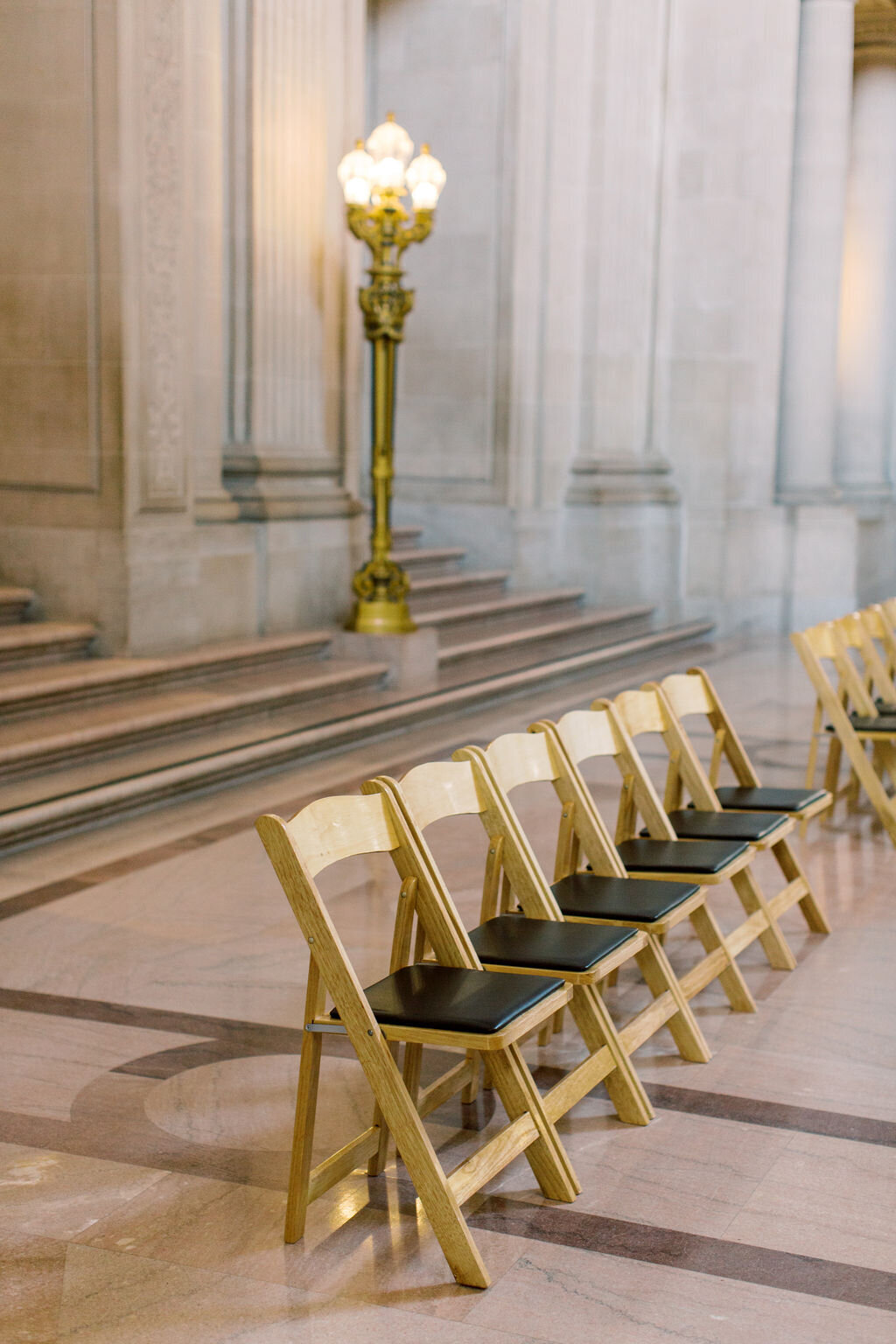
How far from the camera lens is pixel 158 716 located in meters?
7.04

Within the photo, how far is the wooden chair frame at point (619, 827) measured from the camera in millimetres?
3900

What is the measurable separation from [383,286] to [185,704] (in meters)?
3.14

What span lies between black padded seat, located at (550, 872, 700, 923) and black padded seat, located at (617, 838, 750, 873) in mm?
115

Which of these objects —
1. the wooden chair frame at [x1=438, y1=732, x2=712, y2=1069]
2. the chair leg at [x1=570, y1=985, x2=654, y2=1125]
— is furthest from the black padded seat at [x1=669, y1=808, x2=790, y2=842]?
the chair leg at [x1=570, y1=985, x2=654, y2=1125]

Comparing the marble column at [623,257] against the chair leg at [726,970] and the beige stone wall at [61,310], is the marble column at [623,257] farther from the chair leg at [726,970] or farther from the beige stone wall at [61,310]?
the chair leg at [726,970]

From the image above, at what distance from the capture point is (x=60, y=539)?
26.3ft

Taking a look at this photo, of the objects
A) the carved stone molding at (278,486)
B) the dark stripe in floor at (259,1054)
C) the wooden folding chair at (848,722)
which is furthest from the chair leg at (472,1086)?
the carved stone molding at (278,486)

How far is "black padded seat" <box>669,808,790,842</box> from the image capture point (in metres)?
4.44

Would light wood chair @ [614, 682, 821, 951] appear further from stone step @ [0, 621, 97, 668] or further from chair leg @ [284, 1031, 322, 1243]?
stone step @ [0, 621, 97, 668]

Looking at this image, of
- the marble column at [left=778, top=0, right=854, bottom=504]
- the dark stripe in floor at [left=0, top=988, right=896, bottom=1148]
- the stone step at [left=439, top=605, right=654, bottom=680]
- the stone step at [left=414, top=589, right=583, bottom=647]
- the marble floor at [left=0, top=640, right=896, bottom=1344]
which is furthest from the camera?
the marble column at [left=778, top=0, right=854, bottom=504]

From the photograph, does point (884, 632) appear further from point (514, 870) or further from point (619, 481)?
point (619, 481)

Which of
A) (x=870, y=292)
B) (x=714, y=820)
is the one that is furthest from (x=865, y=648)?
(x=870, y=292)

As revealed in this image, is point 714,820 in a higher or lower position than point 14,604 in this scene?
lower

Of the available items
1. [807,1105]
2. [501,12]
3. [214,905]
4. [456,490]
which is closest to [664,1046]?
[807,1105]
